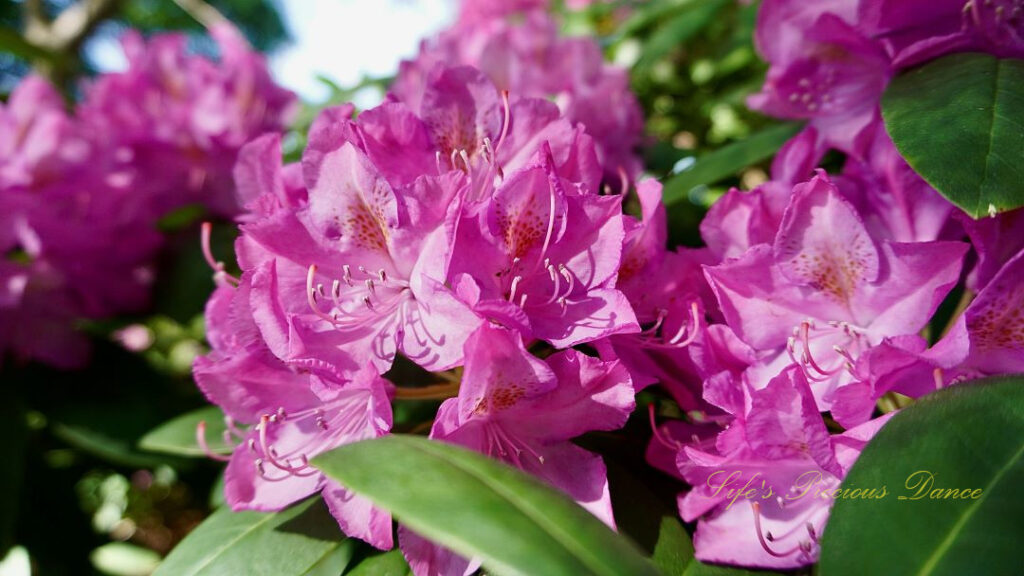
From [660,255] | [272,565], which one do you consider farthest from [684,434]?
[272,565]

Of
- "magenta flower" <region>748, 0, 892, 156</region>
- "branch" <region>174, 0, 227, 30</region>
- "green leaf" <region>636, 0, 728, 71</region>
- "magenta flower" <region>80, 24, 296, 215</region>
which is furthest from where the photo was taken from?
"branch" <region>174, 0, 227, 30</region>

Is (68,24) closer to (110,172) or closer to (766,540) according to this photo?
(110,172)

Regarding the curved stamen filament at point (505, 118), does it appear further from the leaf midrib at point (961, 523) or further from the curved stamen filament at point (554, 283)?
the leaf midrib at point (961, 523)

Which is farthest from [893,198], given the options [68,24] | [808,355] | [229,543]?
[68,24]

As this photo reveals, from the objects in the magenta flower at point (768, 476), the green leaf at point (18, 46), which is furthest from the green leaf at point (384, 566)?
the green leaf at point (18, 46)

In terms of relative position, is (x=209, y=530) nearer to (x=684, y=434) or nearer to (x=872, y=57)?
(x=684, y=434)

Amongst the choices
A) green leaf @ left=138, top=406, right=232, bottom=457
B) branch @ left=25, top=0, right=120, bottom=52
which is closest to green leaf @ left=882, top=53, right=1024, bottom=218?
green leaf @ left=138, top=406, right=232, bottom=457

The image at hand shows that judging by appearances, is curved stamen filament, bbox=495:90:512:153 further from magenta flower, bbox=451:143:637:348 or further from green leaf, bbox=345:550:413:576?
green leaf, bbox=345:550:413:576
